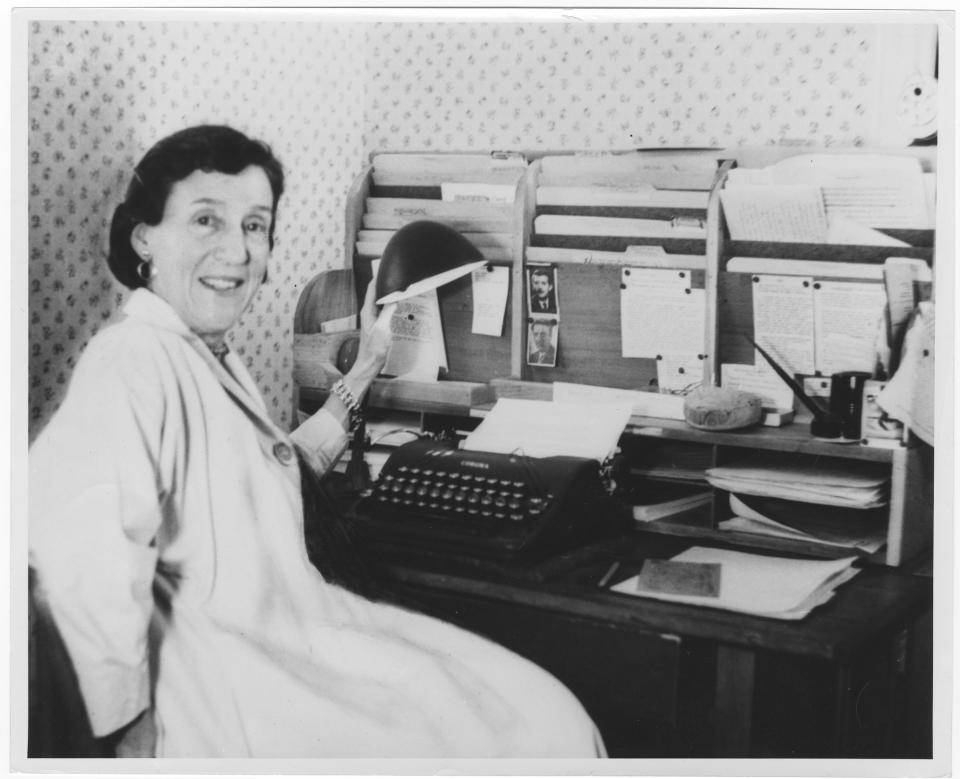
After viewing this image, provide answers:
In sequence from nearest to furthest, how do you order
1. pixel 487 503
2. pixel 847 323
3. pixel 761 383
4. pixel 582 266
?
pixel 487 503, pixel 847 323, pixel 761 383, pixel 582 266

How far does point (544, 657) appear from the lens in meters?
1.85

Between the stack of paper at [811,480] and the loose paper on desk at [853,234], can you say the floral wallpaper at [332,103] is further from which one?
the stack of paper at [811,480]

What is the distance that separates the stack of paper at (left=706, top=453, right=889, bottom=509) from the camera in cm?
200

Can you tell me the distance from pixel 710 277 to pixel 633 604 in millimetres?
691

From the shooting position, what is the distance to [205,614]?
1830 millimetres

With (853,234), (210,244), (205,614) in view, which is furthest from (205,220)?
(853,234)

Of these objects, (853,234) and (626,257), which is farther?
(626,257)

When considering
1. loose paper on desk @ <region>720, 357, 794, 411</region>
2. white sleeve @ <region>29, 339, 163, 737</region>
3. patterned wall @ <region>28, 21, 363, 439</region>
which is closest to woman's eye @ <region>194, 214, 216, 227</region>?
patterned wall @ <region>28, 21, 363, 439</region>

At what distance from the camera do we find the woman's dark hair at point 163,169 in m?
1.89

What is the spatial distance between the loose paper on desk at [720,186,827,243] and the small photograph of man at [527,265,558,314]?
0.38 m

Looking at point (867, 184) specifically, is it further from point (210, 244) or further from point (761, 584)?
point (210, 244)

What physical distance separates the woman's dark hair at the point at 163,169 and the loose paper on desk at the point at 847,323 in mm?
1049

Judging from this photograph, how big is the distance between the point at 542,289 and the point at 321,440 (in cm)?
55

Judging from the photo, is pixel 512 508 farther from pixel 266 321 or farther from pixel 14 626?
pixel 14 626
